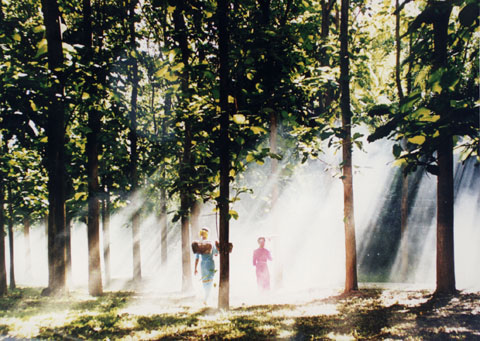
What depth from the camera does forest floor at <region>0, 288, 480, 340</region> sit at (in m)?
5.48

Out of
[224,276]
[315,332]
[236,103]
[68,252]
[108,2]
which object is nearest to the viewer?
[315,332]

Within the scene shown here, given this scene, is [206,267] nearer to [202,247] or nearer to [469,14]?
[202,247]

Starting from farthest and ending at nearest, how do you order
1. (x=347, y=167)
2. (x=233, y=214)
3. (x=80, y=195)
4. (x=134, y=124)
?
(x=134, y=124), (x=80, y=195), (x=347, y=167), (x=233, y=214)

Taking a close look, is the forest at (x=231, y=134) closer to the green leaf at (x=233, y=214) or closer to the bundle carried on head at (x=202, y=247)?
the green leaf at (x=233, y=214)

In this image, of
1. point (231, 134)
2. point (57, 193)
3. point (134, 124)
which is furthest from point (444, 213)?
point (134, 124)

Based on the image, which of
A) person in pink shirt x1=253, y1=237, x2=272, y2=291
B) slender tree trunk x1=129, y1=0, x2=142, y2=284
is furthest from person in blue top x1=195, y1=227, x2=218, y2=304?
slender tree trunk x1=129, y1=0, x2=142, y2=284

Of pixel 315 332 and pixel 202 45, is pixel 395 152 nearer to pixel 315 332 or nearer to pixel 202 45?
pixel 315 332

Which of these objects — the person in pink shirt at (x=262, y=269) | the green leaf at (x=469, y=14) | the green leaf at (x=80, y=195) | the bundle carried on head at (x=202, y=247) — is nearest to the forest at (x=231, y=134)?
the green leaf at (x=469, y=14)

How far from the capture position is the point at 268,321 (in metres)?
6.46

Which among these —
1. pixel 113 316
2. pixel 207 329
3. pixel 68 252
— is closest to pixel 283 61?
pixel 207 329

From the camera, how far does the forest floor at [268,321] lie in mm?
5477

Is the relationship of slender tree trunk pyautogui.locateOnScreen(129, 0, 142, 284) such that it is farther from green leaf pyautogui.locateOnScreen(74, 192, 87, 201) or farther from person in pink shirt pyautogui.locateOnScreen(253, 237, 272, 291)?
person in pink shirt pyautogui.locateOnScreen(253, 237, 272, 291)

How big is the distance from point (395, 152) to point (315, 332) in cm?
319

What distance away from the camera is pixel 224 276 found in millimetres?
6949
